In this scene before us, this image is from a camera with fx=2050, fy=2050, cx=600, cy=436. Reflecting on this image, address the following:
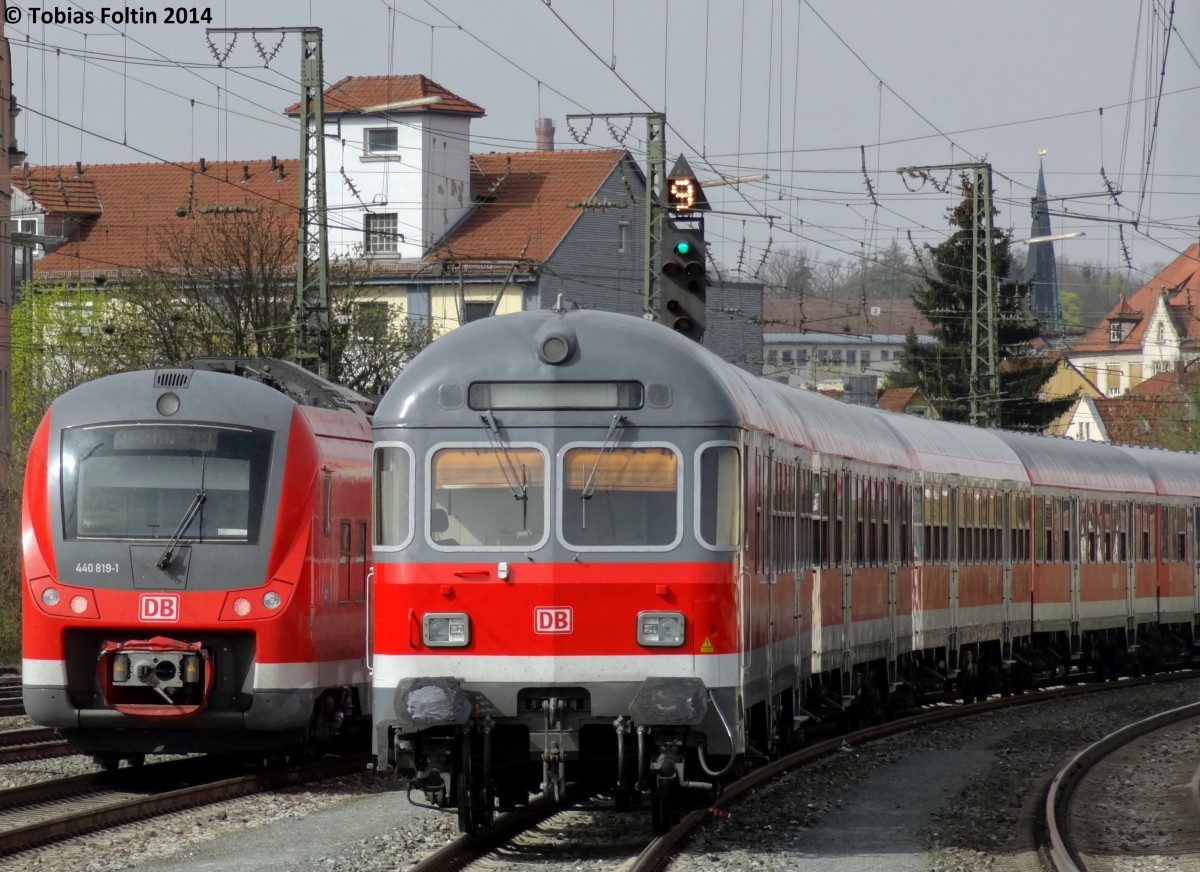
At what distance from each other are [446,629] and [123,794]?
14.1 ft

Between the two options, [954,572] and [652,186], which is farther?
[652,186]

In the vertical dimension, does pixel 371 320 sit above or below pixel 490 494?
above

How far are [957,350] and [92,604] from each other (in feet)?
156

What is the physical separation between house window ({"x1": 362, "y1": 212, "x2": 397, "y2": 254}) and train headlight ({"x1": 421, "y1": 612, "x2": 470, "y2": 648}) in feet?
163

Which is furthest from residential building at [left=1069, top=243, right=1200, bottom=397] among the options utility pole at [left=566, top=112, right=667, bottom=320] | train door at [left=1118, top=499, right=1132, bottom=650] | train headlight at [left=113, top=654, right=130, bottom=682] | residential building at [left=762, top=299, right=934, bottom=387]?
train headlight at [left=113, top=654, right=130, bottom=682]

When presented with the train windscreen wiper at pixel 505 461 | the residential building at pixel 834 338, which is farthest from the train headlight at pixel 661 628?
the residential building at pixel 834 338

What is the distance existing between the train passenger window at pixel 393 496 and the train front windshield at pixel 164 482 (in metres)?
2.88

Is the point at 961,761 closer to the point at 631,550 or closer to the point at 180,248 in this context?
the point at 631,550

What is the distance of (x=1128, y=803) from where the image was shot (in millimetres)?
15391

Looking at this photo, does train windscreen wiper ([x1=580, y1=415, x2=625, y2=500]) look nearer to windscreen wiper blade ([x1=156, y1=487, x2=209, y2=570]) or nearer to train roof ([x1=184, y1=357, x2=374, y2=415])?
windscreen wiper blade ([x1=156, y1=487, x2=209, y2=570])

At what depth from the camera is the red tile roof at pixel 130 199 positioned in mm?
61219

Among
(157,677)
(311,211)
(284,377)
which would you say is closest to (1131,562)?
(311,211)

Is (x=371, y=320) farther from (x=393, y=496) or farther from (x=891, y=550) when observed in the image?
(x=393, y=496)

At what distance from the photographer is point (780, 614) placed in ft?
45.9
